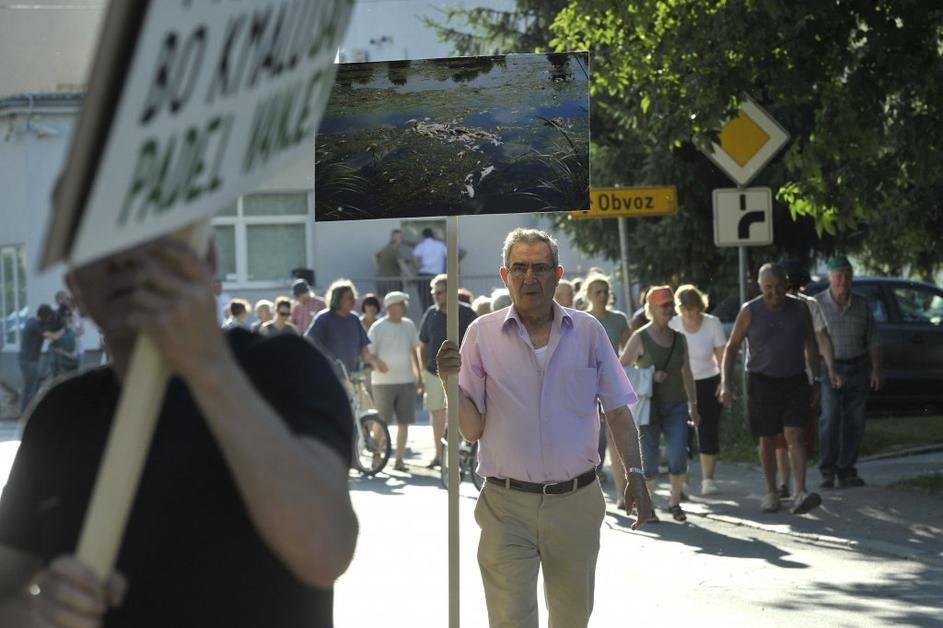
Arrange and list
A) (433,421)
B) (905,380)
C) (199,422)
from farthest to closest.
A: (905,380) → (433,421) → (199,422)

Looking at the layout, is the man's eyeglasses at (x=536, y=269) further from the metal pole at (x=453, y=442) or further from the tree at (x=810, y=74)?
the tree at (x=810, y=74)

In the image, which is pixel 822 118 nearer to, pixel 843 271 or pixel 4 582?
pixel 843 271

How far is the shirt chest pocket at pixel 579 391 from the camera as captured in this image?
625 cm

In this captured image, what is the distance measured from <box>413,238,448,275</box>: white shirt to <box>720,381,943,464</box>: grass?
1303 cm

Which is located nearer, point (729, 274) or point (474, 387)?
point (474, 387)

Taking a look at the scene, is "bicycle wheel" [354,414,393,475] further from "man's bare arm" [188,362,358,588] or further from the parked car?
"man's bare arm" [188,362,358,588]

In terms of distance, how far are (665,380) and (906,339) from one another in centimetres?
690

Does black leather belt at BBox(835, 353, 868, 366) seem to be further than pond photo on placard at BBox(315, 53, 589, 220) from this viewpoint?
Yes

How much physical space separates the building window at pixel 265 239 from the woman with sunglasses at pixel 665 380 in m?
21.2

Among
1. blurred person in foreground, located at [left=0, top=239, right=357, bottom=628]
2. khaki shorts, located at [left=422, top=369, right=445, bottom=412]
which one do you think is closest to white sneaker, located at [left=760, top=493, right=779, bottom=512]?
khaki shorts, located at [left=422, top=369, right=445, bottom=412]

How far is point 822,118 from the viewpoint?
13469mm

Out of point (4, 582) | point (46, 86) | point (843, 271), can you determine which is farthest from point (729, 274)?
point (4, 582)

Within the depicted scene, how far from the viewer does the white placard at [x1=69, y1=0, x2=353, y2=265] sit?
1791 millimetres

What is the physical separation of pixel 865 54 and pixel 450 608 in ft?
25.8
